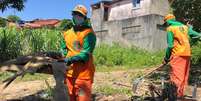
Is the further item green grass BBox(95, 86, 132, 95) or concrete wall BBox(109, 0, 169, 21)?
concrete wall BBox(109, 0, 169, 21)

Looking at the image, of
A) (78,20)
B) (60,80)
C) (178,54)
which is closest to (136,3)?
(178,54)

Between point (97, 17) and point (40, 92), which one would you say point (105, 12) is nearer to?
point (97, 17)

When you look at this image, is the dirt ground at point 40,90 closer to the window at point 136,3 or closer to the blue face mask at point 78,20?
the blue face mask at point 78,20

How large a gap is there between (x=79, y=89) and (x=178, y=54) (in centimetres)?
274

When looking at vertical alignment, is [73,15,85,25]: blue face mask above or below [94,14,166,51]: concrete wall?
above

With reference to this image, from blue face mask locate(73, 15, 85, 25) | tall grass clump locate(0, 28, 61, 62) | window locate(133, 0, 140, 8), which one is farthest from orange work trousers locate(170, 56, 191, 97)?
window locate(133, 0, 140, 8)

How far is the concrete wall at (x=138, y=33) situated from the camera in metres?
20.5

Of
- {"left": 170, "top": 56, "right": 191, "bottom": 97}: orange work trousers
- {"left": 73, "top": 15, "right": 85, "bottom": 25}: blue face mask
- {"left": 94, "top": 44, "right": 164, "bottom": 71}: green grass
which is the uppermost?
{"left": 73, "top": 15, "right": 85, "bottom": 25}: blue face mask

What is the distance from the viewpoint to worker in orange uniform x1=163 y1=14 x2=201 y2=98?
24.9 feet

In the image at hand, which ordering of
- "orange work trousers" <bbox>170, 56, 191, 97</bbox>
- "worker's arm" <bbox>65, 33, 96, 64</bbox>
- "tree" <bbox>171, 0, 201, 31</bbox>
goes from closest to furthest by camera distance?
"worker's arm" <bbox>65, 33, 96, 64</bbox> → "orange work trousers" <bbox>170, 56, 191, 97</bbox> → "tree" <bbox>171, 0, 201, 31</bbox>

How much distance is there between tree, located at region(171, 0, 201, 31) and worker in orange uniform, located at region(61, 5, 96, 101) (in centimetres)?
646

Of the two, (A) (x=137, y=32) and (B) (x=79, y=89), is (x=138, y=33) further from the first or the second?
(B) (x=79, y=89)

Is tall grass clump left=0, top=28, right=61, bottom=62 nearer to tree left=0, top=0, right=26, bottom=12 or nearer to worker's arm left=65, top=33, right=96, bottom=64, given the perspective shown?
tree left=0, top=0, right=26, bottom=12

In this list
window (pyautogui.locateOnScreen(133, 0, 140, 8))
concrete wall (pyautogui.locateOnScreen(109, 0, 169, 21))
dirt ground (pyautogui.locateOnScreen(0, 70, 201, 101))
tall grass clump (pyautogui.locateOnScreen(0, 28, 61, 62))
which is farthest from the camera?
window (pyautogui.locateOnScreen(133, 0, 140, 8))
